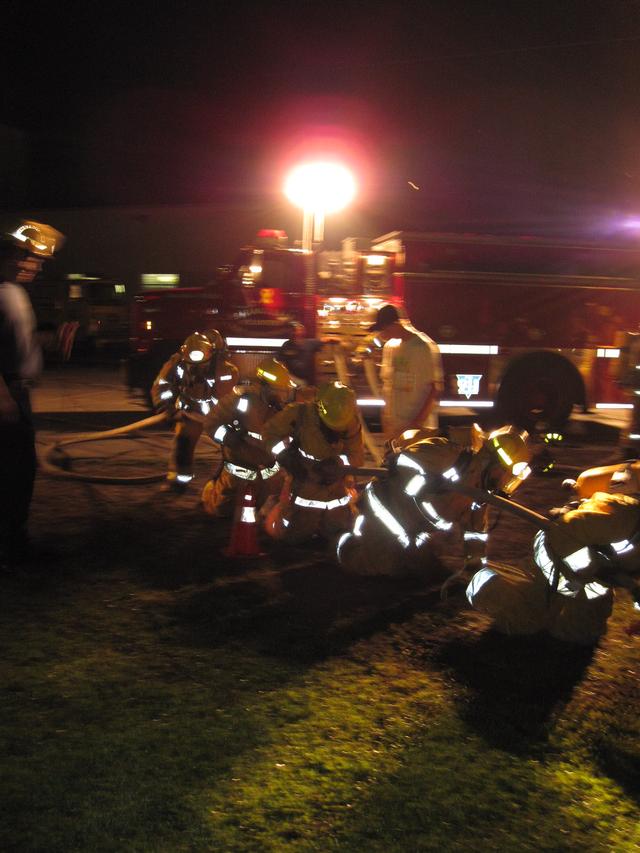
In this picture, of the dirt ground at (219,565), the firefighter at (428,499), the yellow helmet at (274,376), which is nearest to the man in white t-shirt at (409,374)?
the yellow helmet at (274,376)

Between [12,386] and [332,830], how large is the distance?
3.17m

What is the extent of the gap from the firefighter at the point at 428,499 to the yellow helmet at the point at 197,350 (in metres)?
2.63

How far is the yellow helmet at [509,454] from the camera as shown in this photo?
466 centimetres

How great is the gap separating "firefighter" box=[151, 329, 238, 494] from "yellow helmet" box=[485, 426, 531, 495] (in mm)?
3132

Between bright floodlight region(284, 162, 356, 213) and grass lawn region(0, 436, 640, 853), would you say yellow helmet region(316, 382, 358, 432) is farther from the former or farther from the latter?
bright floodlight region(284, 162, 356, 213)

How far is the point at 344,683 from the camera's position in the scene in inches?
147

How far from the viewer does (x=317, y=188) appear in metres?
11.7

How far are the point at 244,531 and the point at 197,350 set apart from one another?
219cm

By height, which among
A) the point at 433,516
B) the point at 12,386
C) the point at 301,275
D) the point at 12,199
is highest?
the point at 12,199

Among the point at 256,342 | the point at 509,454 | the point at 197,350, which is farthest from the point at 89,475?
the point at 509,454

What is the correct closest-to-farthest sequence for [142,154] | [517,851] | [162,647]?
[517,851] → [162,647] → [142,154]

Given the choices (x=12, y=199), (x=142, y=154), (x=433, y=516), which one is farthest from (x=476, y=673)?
(x=12, y=199)

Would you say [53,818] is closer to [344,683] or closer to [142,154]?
[344,683]

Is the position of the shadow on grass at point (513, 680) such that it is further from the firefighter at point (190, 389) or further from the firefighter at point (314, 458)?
the firefighter at point (190, 389)
